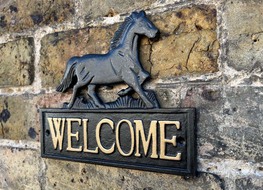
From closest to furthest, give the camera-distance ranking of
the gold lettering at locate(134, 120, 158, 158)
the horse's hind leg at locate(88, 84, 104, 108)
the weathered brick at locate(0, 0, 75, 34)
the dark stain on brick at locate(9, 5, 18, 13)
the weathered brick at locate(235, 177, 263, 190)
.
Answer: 1. the weathered brick at locate(235, 177, 263, 190)
2. the gold lettering at locate(134, 120, 158, 158)
3. the horse's hind leg at locate(88, 84, 104, 108)
4. the weathered brick at locate(0, 0, 75, 34)
5. the dark stain on brick at locate(9, 5, 18, 13)

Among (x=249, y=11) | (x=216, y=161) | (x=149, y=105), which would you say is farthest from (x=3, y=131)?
(x=249, y=11)

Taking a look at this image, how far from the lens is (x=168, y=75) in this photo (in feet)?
2.54

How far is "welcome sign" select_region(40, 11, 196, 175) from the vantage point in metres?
0.74

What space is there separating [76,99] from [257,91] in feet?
1.56

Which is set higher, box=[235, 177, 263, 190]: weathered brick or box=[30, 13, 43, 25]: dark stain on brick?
box=[30, 13, 43, 25]: dark stain on brick

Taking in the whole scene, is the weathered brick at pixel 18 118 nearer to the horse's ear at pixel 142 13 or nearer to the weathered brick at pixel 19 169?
the weathered brick at pixel 19 169

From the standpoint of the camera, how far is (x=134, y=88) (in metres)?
0.79

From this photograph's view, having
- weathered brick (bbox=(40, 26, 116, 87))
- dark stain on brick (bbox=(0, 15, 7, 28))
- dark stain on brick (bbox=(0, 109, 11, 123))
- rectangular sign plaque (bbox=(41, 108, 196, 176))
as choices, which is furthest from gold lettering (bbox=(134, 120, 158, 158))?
dark stain on brick (bbox=(0, 15, 7, 28))

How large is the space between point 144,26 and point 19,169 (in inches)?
25.0

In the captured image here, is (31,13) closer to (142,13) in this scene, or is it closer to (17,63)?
(17,63)

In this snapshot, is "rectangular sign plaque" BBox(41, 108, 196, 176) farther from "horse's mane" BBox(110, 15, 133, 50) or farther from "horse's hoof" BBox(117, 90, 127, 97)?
Result: "horse's mane" BBox(110, 15, 133, 50)

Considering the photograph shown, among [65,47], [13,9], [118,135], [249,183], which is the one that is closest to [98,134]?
[118,135]

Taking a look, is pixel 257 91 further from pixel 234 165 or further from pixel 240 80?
pixel 234 165

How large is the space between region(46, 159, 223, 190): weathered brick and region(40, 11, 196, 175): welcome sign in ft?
0.09
